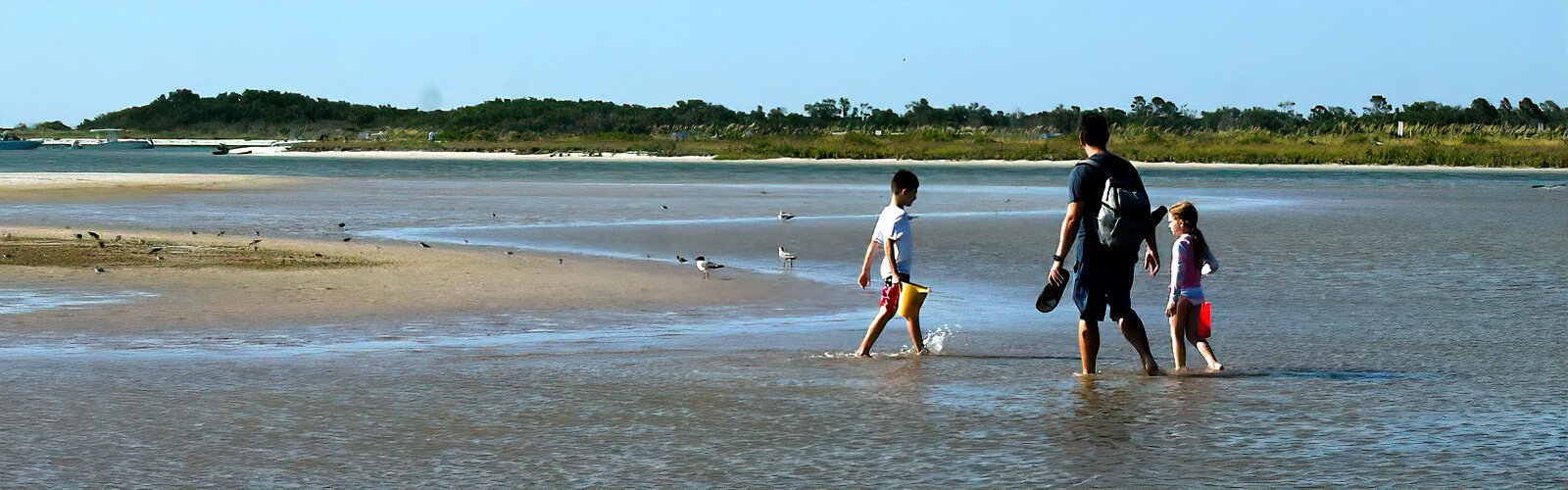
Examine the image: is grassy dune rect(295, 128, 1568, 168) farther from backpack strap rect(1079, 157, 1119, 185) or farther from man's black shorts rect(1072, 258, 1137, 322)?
backpack strap rect(1079, 157, 1119, 185)

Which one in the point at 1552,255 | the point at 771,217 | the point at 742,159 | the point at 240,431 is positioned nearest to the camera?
the point at 240,431

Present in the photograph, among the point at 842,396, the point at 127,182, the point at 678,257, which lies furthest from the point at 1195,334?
the point at 127,182

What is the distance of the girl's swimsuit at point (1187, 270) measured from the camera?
9992 millimetres

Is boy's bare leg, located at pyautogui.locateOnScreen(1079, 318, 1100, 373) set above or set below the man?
below

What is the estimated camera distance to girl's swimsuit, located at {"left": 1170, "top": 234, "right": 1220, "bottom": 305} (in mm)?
9992

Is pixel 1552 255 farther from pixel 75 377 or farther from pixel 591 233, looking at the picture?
pixel 75 377

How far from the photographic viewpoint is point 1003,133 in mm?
118812

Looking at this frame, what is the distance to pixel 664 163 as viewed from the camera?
3246 inches

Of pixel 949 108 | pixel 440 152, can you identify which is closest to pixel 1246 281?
pixel 440 152

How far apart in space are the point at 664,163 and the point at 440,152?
34162mm

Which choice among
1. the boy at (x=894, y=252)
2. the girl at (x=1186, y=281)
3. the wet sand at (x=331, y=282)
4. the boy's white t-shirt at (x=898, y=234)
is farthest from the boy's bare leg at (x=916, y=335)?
the wet sand at (x=331, y=282)

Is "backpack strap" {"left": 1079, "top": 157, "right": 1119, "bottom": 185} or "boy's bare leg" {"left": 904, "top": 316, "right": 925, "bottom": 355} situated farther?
"boy's bare leg" {"left": 904, "top": 316, "right": 925, "bottom": 355}

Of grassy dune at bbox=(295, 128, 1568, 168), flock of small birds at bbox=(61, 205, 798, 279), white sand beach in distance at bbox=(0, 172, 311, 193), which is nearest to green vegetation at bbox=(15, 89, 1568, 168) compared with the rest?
grassy dune at bbox=(295, 128, 1568, 168)

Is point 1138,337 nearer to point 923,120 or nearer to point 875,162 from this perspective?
point 875,162
